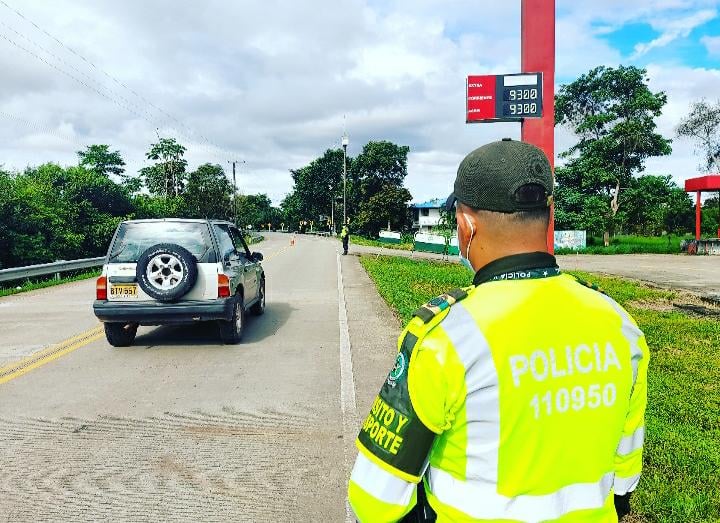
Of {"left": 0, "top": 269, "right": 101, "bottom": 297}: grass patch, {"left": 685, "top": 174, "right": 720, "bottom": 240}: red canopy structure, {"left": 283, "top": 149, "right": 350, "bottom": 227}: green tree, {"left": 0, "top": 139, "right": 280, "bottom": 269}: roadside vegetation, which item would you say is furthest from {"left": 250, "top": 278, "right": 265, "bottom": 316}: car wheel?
{"left": 283, "top": 149, "right": 350, "bottom": 227}: green tree

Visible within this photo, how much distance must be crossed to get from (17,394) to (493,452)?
20.2 feet

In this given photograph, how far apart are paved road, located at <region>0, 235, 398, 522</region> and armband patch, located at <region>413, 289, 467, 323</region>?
2530mm

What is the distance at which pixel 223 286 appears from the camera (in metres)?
8.15

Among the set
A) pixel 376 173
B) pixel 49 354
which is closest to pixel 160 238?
pixel 49 354

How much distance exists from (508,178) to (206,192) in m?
61.8

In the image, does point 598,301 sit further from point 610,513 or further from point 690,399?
point 690,399

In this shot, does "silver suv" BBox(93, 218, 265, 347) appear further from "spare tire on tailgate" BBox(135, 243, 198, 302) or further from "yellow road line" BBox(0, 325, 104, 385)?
"yellow road line" BBox(0, 325, 104, 385)

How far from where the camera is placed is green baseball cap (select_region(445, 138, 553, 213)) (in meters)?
1.50

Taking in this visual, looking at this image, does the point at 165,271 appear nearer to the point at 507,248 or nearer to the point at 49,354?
the point at 49,354

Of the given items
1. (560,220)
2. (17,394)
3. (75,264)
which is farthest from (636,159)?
(17,394)

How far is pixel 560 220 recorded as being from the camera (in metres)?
44.2

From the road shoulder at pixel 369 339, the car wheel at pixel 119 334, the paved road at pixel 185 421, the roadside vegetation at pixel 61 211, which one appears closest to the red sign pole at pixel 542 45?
the road shoulder at pixel 369 339

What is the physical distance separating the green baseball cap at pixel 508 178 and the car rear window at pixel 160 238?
279 inches

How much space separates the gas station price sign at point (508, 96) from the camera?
6684 millimetres
